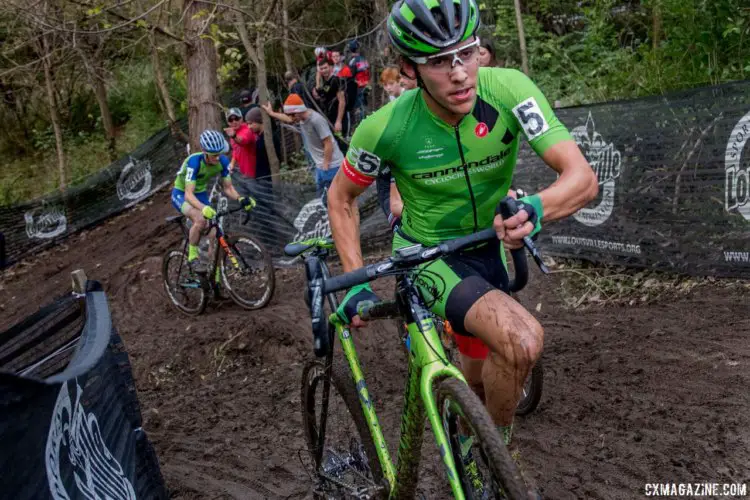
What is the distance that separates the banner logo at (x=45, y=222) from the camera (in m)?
16.6

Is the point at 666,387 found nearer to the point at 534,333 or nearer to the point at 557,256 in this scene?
the point at 534,333

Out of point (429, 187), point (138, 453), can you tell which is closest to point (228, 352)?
point (138, 453)

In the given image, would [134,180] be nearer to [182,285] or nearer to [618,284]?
[182,285]

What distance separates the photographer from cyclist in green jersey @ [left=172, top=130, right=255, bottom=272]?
Answer: 9961mm

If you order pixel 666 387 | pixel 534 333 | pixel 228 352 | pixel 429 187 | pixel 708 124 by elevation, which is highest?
pixel 429 187

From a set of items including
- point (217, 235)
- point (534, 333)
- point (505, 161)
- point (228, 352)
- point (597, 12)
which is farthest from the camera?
point (597, 12)

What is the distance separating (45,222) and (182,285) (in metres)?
7.87

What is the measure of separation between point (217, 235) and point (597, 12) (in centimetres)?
691

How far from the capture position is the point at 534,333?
289 cm

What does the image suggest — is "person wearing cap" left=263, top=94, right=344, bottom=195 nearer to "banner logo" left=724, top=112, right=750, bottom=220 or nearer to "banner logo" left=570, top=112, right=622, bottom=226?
"banner logo" left=570, top=112, right=622, bottom=226

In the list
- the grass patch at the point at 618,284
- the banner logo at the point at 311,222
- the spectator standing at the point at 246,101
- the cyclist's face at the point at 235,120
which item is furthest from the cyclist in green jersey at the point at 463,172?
the spectator standing at the point at 246,101

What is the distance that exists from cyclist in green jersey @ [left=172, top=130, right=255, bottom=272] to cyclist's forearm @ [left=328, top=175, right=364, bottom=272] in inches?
246

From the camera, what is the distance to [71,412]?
8.84 ft

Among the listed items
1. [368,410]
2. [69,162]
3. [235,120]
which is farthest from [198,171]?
[69,162]
